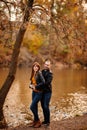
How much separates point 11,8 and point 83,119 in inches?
184

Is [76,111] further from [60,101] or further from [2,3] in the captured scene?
[2,3]

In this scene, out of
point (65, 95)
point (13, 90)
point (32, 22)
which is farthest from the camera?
point (13, 90)

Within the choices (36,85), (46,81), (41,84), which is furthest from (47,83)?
(36,85)

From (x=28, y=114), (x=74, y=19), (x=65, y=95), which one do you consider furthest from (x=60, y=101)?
(x=74, y=19)

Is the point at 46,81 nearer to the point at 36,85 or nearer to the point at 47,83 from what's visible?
the point at 47,83

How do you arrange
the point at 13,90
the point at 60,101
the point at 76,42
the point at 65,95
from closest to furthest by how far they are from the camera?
the point at 76,42
the point at 60,101
the point at 65,95
the point at 13,90

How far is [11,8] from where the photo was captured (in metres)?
11.3

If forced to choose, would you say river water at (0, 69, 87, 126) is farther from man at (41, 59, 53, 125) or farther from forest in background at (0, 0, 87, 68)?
forest in background at (0, 0, 87, 68)

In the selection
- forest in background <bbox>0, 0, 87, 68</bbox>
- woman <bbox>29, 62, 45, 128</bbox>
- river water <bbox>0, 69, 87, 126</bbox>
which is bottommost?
→ river water <bbox>0, 69, 87, 126</bbox>

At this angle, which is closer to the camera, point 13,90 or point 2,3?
point 2,3

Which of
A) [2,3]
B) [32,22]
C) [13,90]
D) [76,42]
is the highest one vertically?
[2,3]

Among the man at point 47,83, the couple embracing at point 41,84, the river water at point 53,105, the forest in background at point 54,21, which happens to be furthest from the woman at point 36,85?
the river water at point 53,105

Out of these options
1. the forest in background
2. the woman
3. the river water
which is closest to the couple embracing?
the woman

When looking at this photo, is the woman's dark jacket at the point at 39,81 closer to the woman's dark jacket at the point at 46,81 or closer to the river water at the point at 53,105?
the woman's dark jacket at the point at 46,81
